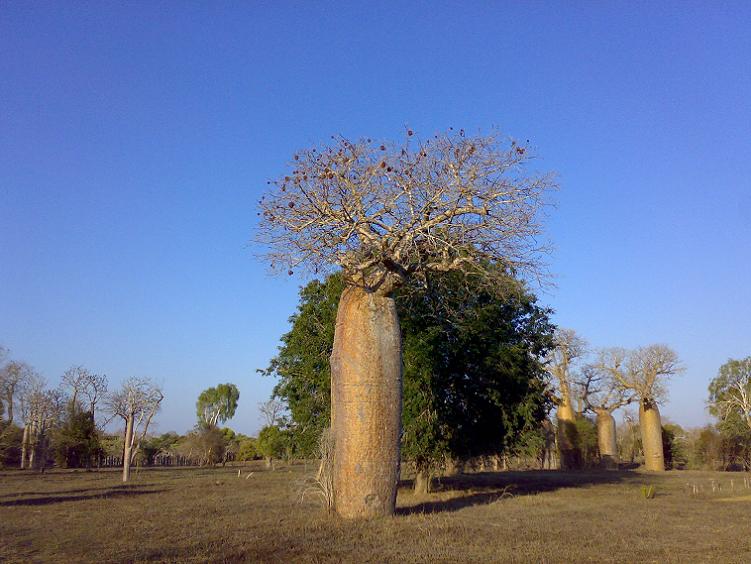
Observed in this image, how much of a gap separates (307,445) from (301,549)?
7185 mm

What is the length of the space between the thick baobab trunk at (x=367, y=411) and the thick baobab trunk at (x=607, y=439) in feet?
73.3

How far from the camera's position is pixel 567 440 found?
28.5 metres

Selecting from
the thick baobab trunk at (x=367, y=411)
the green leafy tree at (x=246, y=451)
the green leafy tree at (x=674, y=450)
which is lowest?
the green leafy tree at (x=246, y=451)

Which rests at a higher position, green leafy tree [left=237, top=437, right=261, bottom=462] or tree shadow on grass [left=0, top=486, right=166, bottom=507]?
tree shadow on grass [left=0, top=486, right=166, bottom=507]

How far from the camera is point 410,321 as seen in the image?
512 inches

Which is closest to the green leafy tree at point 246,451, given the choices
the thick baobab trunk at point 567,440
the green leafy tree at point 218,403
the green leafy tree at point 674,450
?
the green leafy tree at point 218,403

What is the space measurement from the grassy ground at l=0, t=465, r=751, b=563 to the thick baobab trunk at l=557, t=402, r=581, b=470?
1461cm

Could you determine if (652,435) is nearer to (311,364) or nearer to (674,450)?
(674,450)

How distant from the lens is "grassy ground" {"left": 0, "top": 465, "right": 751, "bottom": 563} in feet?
21.1

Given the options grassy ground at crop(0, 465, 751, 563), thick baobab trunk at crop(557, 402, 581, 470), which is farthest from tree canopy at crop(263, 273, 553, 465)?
thick baobab trunk at crop(557, 402, 581, 470)

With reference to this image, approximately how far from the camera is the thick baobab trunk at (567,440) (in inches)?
1121

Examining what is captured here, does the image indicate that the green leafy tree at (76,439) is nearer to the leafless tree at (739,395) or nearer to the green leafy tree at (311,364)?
the green leafy tree at (311,364)

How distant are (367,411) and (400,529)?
172cm

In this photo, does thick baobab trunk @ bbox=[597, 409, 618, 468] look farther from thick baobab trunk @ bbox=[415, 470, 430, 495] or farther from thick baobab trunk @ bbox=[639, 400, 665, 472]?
thick baobab trunk @ bbox=[415, 470, 430, 495]
